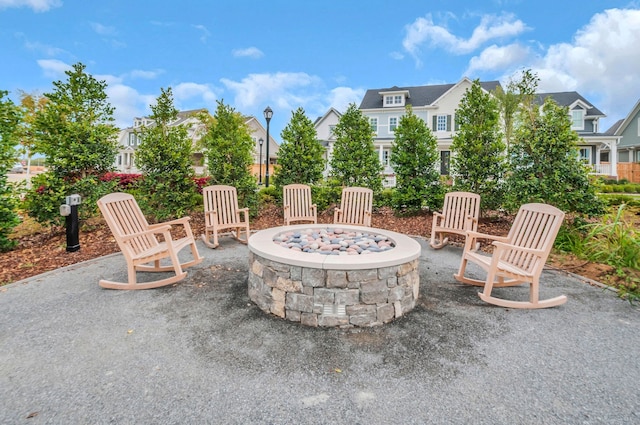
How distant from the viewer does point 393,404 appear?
1.93m

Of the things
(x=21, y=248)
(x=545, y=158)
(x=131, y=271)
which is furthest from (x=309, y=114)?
(x=21, y=248)

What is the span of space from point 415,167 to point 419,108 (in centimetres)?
1449

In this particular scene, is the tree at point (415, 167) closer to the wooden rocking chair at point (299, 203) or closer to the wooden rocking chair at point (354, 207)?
the wooden rocking chair at point (354, 207)

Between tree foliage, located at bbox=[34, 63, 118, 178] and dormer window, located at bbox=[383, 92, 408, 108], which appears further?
dormer window, located at bbox=[383, 92, 408, 108]

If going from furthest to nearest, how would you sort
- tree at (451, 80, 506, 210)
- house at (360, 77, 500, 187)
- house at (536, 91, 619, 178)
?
house at (360, 77, 500, 187) < house at (536, 91, 619, 178) < tree at (451, 80, 506, 210)

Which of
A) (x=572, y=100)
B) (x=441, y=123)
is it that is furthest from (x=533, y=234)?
(x=572, y=100)

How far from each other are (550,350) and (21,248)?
7.43 metres

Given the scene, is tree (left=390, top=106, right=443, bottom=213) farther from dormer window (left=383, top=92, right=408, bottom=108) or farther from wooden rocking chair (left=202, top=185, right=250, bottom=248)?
dormer window (left=383, top=92, right=408, bottom=108)

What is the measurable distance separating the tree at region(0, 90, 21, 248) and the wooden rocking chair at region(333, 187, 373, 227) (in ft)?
17.9

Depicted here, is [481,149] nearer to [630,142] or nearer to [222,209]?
[222,209]

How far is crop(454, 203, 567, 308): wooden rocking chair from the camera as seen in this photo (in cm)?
326

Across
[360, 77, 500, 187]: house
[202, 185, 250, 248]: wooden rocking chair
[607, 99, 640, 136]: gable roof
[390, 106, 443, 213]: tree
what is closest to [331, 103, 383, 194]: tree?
[390, 106, 443, 213]: tree

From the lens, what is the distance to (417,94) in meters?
22.0

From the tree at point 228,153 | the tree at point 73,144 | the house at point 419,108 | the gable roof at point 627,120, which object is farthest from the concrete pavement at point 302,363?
the gable roof at point 627,120
